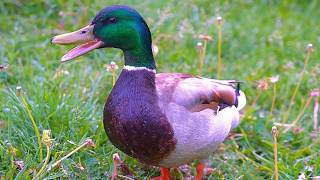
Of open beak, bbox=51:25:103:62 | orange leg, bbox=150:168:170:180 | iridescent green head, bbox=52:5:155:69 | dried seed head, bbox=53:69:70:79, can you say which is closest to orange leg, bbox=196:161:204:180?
orange leg, bbox=150:168:170:180

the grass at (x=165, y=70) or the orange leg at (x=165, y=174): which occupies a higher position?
the grass at (x=165, y=70)

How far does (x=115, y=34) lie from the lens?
307 cm

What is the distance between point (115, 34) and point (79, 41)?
0.58 ft

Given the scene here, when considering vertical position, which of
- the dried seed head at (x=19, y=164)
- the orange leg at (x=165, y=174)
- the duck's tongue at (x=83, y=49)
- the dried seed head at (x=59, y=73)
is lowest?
the orange leg at (x=165, y=174)

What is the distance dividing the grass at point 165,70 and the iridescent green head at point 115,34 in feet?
1.78

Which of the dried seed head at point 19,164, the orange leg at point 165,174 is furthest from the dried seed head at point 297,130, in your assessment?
the dried seed head at point 19,164

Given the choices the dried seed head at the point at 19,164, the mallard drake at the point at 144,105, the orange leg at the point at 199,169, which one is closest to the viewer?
the mallard drake at the point at 144,105

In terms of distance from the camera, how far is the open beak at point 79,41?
3.00m

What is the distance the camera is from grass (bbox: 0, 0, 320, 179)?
11.3 ft

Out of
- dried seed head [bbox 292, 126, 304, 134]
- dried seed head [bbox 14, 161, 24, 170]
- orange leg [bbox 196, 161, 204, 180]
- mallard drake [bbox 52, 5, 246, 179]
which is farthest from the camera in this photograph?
dried seed head [bbox 292, 126, 304, 134]

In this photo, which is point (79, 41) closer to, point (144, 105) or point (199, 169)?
point (144, 105)

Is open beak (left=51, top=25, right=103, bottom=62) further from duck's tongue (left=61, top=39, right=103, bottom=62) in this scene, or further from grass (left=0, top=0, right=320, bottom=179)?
grass (left=0, top=0, right=320, bottom=179)

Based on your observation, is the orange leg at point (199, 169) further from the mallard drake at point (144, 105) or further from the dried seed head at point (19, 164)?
the dried seed head at point (19, 164)

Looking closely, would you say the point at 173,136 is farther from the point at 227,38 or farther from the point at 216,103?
the point at 227,38
